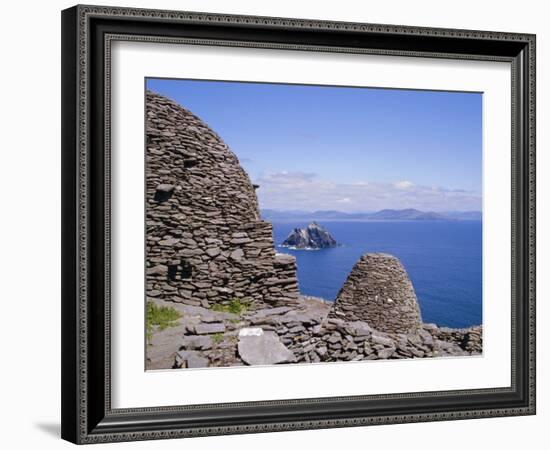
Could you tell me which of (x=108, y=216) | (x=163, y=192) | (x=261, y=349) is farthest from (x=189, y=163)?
(x=261, y=349)

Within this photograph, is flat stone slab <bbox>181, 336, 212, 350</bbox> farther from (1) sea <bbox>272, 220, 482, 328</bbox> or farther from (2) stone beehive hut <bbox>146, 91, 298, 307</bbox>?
(1) sea <bbox>272, 220, 482, 328</bbox>

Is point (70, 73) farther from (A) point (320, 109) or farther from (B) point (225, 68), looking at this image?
(A) point (320, 109)

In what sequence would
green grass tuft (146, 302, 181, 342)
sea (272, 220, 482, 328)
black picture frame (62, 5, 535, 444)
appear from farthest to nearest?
sea (272, 220, 482, 328) → green grass tuft (146, 302, 181, 342) → black picture frame (62, 5, 535, 444)

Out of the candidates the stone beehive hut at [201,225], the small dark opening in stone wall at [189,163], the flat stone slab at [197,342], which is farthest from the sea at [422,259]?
the flat stone slab at [197,342]

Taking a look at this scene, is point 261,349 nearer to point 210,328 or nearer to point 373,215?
point 210,328

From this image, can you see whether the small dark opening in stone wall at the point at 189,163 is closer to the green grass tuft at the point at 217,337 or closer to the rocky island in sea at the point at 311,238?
the rocky island in sea at the point at 311,238

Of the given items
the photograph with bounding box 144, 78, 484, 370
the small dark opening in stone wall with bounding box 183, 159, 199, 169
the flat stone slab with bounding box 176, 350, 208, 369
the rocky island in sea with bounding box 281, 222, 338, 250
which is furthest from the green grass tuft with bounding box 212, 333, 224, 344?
the small dark opening in stone wall with bounding box 183, 159, 199, 169
